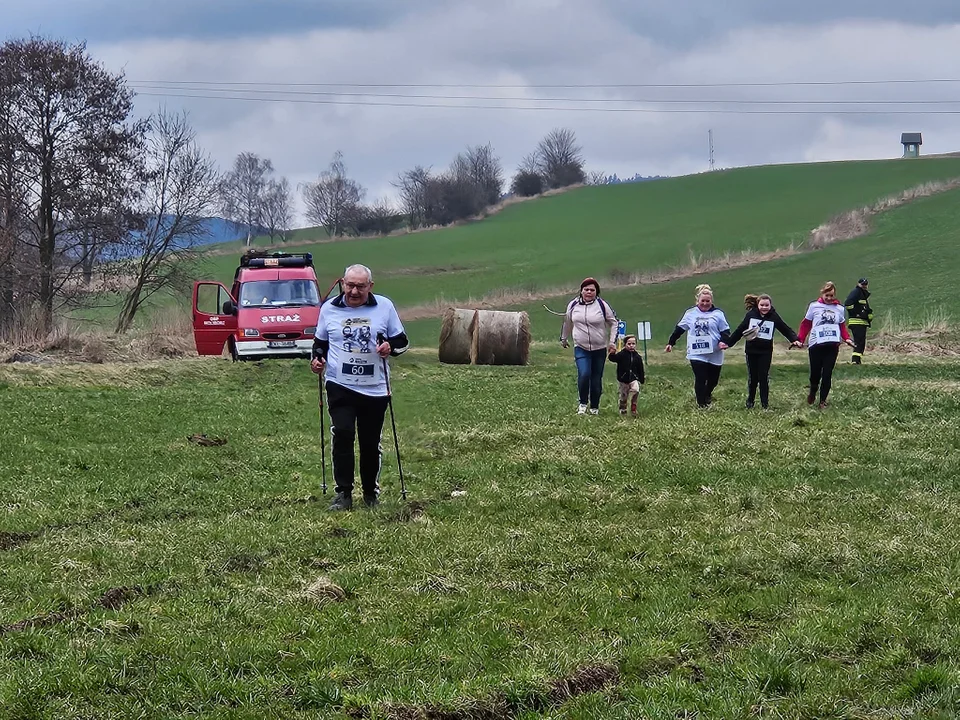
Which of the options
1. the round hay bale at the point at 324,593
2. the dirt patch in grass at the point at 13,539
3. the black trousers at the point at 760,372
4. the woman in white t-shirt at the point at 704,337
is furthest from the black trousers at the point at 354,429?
the black trousers at the point at 760,372

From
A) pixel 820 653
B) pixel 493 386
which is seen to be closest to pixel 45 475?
pixel 820 653

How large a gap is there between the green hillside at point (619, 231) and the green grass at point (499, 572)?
32.0 meters

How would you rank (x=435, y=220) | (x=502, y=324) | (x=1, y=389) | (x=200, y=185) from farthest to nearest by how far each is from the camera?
(x=435, y=220)
(x=200, y=185)
(x=502, y=324)
(x=1, y=389)

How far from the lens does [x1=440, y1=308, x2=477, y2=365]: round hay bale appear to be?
28422 mm

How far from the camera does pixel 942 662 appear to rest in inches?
205

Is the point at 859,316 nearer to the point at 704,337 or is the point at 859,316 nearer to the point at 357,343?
the point at 704,337

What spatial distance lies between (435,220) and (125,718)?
7767 centimetres

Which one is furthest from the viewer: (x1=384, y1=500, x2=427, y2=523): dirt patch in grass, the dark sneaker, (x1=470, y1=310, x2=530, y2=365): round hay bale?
(x1=470, y1=310, x2=530, y2=365): round hay bale

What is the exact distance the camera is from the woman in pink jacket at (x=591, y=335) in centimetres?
1628

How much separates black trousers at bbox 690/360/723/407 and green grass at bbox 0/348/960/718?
1602 mm

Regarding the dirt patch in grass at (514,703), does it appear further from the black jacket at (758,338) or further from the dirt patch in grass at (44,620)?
the black jacket at (758,338)

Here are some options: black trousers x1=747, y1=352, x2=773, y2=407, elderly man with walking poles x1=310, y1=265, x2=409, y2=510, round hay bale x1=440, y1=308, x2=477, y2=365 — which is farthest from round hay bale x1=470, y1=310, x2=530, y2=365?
elderly man with walking poles x1=310, y1=265, x2=409, y2=510

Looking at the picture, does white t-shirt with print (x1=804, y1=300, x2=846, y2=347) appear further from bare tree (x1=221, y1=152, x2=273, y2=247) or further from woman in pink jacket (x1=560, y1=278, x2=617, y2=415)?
bare tree (x1=221, y1=152, x2=273, y2=247)

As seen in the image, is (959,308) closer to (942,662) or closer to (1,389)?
(1,389)
